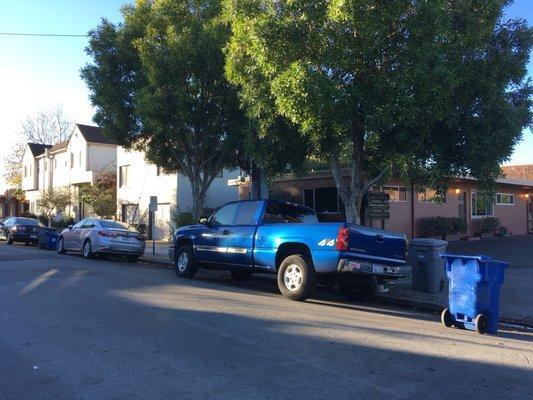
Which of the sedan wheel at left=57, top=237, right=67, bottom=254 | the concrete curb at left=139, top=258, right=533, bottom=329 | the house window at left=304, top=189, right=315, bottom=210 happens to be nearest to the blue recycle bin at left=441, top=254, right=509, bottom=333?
the concrete curb at left=139, top=258, right=533, bottom=329

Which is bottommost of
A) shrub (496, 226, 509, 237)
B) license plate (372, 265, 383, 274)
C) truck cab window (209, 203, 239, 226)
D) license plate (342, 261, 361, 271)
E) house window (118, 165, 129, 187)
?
license plate (372, 265, 383, 274)

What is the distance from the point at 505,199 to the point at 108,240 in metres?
21.6

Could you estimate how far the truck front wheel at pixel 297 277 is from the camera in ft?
33.0

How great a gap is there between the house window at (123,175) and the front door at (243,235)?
2320 centimetres

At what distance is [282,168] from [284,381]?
27.9ft

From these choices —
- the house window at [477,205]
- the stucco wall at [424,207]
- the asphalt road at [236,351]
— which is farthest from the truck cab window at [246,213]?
the house window at [477,205]

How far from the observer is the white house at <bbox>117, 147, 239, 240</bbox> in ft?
97.1

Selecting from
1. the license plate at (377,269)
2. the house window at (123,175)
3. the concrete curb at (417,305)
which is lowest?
the concrete curb at (417,305)

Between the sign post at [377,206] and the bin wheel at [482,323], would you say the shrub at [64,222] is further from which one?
the bin wheel at [482,323]

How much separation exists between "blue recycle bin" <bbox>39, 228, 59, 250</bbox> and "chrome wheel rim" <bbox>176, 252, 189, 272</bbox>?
1211 cm

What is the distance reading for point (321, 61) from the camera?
10930mm

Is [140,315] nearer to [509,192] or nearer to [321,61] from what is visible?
[321,61]

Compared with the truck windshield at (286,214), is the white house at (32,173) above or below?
above

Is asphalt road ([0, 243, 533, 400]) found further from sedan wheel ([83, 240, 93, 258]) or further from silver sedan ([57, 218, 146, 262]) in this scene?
sedan wheel ([83, 240, 93, 258])
